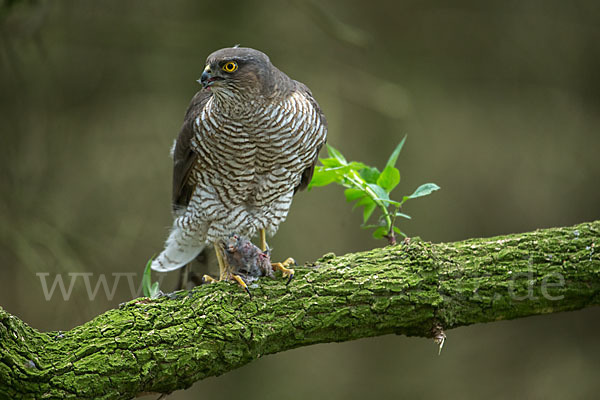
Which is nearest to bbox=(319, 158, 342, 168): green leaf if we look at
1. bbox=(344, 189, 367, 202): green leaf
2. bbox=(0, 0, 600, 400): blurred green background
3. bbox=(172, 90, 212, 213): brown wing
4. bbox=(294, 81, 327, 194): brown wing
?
bbox=(344, 189, 367, 202): green leaf

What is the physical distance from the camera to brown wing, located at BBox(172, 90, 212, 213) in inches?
126

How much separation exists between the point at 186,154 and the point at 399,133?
10.4 ft

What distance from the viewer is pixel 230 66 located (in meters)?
2.92

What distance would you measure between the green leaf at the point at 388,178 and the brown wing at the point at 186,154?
104 cm

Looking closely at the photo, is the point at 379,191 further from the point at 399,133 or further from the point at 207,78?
the point at 399,133

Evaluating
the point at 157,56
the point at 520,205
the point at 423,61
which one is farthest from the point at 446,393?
A: the point at 157,56

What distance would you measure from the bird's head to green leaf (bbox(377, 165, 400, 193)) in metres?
0.75

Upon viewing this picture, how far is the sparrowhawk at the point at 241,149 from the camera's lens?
297cm

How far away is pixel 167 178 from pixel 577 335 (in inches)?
170

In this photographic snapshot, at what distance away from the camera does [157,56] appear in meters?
5.64

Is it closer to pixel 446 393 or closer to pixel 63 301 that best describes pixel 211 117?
pixel 63 301

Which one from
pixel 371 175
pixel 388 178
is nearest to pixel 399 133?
pixel 371 175

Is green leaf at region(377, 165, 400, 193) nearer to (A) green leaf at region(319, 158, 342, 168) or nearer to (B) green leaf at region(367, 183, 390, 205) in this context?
(B) green leaf at region(367, 183, 390, 205)

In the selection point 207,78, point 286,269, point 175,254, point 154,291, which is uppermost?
point 207,78
